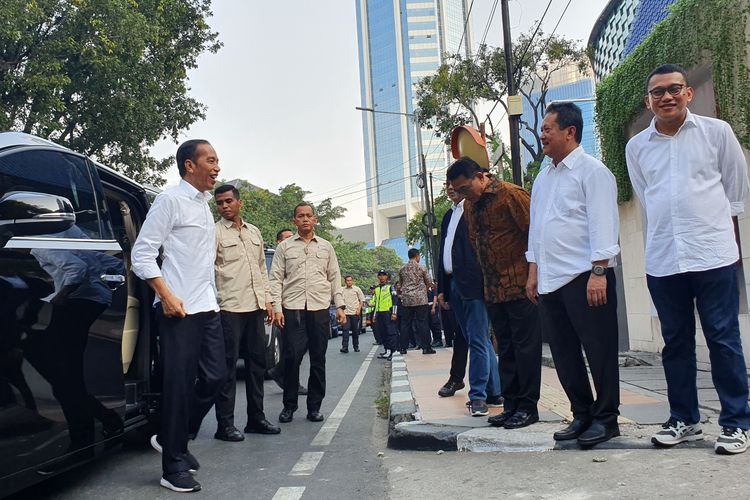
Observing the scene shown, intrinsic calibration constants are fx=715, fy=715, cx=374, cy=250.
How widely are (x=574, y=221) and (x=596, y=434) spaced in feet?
3.99

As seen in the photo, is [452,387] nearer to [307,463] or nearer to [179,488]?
[307,463]

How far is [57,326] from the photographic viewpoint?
3275mm

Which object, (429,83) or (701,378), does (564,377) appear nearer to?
(701,378)

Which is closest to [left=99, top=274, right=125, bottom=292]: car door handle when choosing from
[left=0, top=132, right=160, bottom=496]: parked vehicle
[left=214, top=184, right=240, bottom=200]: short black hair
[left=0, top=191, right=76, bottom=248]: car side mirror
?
[left=0, top=132, right=160, bottom=496]: parked vehicle

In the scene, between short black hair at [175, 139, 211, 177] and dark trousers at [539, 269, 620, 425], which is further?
short black hair at [175, 139, 211, 177]

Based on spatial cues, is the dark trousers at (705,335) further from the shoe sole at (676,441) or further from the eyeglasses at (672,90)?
the eyeglasses at (672,90)

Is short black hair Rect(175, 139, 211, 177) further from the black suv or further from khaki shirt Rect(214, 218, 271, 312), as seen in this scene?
khaki shirt Rect(214, 218, 271, 312)

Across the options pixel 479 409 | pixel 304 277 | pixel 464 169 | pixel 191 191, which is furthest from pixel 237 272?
pixel 479 409

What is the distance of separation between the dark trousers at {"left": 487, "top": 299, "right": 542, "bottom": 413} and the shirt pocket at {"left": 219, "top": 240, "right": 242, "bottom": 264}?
204 centimetres

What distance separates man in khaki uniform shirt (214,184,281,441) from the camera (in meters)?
5.40

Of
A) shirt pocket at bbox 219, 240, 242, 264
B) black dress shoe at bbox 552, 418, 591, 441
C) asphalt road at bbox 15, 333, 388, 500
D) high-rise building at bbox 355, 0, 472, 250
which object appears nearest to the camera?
asphalt road at bbox 15, 333, 388, 500

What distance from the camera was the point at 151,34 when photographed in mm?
15914

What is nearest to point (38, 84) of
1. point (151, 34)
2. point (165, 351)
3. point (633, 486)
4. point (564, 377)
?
point (151, 34)

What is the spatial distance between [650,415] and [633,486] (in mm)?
1668
